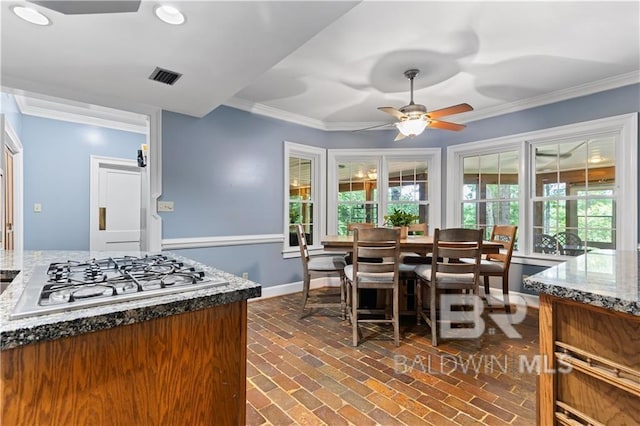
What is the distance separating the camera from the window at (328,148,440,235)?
183 inches

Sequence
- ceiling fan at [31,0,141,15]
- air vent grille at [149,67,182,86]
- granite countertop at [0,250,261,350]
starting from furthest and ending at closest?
air vent grille at [149,67,182,86] → ceiling fan at [31,0,141,15] → granite countertop at [0,250,261,350]

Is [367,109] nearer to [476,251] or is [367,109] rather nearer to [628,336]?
[476,251]

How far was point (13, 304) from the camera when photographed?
82 centimetres

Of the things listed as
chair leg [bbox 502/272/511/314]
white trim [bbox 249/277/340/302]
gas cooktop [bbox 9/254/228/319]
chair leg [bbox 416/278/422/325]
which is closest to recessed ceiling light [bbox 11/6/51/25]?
gas cooktop [bbox 9/254/228/319]

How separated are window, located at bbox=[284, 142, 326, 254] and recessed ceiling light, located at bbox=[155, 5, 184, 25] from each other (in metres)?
2.61

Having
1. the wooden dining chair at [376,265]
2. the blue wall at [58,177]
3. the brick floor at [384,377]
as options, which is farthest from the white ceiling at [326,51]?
the brick floor at [384,377]

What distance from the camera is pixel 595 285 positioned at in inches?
39.1

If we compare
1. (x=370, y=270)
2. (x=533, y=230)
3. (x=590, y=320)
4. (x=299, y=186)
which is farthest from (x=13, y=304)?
(x=533, y=230)

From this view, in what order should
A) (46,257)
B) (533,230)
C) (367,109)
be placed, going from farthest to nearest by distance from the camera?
1. (367,109)
2. (533,230)
3. (46,257)

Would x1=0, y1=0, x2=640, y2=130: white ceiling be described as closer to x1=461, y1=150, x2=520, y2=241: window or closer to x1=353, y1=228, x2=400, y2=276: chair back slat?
x1=461, y1=150, x2=520, y2=241: window

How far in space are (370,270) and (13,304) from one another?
84.5 inches

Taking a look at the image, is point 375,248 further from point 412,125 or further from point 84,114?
point 84,114

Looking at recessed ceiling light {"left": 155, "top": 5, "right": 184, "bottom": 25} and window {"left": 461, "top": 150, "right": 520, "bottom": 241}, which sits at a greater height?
recessed ceiling light {"left": 155, "top": 5, "right": 184, "bottom": 25}

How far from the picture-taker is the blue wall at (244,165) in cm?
335
